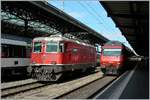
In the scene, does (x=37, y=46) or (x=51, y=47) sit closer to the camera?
(x=51, y=47)

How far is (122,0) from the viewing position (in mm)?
21453

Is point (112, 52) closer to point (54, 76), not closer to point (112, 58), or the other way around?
point (112, 58)

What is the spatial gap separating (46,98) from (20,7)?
57.4 feet

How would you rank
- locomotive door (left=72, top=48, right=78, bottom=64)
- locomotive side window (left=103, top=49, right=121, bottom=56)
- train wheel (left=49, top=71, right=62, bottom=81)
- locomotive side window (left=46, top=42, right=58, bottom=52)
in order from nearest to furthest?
train wheel (left=49, top=71, right=62, bottom=81) < locomotive side window (left=46, top=42, right=58, bottom=52) < locomotive door (left=72, top=48, right=78, bottom=64) < locomotive side window (left=103, top=49, right=121, bottom=56)

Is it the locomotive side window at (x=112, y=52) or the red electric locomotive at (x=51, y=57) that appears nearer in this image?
the red electric locomotive at (x=51, y=57)

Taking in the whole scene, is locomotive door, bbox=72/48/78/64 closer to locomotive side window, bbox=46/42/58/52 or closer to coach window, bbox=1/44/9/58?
locomotive side window, bbox=46/42/58/52

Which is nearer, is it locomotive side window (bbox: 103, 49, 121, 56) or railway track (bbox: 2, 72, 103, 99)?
railway track (bbox: 2, 72, 103, 99)

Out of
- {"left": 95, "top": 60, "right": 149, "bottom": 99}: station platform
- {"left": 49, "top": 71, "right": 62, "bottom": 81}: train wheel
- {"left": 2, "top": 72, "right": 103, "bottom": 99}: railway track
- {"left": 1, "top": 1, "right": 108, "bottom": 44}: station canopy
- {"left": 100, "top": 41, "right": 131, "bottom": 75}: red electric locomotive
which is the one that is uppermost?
{"left": 1, "top": 1, "right": 108, "bottom": 44}: station canopy

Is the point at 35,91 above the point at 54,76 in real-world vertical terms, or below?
below

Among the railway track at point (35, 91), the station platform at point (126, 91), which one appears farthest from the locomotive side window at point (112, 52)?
the railway track at point (35, 91)

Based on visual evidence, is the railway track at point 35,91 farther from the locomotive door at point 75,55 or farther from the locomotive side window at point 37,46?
the locomotive door at point 75,55

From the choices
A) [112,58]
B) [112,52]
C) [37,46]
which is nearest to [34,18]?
[112,52]

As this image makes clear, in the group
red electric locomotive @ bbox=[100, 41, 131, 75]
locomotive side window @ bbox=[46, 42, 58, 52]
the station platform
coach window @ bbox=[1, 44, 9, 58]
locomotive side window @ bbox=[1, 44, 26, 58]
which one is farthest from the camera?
red electric locomotive @ bbox=[100, 41, 131, 75]

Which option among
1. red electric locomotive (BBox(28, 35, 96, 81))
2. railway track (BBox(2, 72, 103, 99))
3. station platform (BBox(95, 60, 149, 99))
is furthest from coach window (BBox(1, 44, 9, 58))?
station platform (BBox(95, 60, 149, 99))
